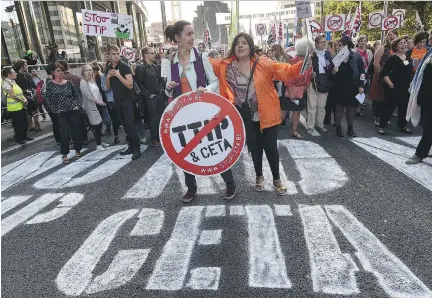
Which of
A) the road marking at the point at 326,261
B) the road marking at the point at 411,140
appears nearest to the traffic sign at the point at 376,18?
the road marking at the point at 411,140

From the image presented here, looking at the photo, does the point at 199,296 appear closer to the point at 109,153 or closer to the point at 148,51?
the point at 109,153

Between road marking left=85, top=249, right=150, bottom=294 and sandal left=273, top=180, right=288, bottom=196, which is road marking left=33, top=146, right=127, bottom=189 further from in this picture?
sandal left=273, top=180, right=288, bottom=196

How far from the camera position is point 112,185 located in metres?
4.86

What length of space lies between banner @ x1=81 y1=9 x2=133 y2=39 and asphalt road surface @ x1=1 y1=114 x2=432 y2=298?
15.9ft

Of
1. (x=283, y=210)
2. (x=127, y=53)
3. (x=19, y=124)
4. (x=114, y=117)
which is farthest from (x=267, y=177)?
(x=127, y=53)

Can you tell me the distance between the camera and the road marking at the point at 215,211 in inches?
144

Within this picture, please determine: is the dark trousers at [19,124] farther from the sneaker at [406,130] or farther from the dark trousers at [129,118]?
the sneaker at [406,130]

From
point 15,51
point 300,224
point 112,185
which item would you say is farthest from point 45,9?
point 300,224

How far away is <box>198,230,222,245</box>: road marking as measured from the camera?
3.10 m

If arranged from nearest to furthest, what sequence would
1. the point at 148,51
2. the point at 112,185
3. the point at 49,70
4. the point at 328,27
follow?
the point at 112,185
the point at 49,70
the point at 148,51
the point at 328,27

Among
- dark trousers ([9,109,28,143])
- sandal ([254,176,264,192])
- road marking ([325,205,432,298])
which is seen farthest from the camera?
dark trousers ([9,109,28,143])

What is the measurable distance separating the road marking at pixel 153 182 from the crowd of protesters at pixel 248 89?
62cm

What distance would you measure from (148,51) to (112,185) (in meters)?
2.95

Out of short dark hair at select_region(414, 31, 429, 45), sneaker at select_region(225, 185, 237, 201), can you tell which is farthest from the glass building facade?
short dark hair at select_region(414, 31, 429, 45)
